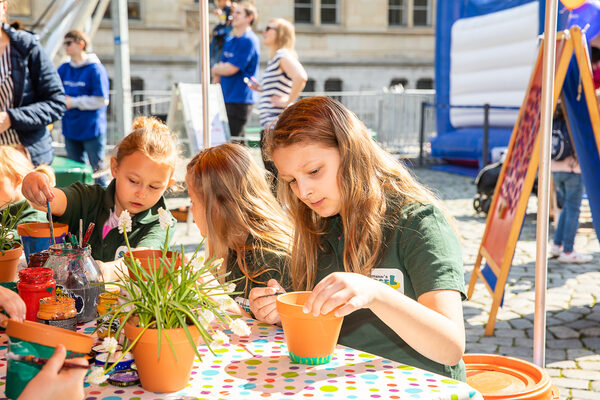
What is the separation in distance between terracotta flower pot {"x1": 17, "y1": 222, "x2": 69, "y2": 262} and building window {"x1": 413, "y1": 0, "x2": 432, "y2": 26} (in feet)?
75.9

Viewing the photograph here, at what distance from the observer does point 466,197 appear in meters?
8.93

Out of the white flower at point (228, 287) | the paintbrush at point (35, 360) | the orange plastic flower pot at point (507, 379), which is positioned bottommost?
the orange plastic flower pot at point (507, 379)

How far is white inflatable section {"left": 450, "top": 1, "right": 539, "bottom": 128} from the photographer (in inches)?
408

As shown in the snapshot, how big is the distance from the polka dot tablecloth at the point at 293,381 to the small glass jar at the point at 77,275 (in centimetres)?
23

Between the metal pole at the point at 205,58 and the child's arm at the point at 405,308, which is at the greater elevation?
the metal pole at the point at 205,58

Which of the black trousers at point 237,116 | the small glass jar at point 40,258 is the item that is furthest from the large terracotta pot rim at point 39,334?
the black trousers at point 237,116

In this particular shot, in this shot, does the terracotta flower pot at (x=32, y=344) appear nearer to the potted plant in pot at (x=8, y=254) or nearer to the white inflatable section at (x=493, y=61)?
the potted plant in pot at (x=8, y=254)

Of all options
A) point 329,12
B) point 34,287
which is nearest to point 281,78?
point 34,287

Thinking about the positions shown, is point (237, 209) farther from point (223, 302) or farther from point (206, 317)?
point (206, 317)

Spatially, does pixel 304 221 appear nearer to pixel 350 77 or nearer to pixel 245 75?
pixel 245 75

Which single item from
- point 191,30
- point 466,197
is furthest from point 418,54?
point 466,197

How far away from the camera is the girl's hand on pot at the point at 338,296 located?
127 cm

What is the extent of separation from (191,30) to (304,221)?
2043 cm

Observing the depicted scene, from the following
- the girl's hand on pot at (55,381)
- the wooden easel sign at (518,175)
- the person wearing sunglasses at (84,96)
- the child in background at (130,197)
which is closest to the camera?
the girl's hand on pot at (55,381)
